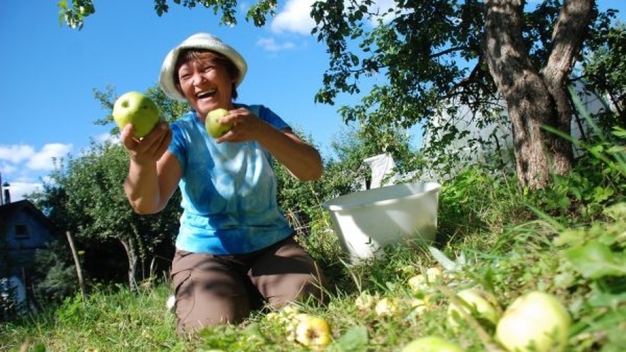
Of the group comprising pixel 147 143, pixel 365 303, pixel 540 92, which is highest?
pixel 540 92

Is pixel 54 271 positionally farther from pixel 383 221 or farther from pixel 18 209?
pixel 383 221

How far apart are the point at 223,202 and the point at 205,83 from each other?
616 millimetres

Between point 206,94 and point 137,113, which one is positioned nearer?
point 137,113

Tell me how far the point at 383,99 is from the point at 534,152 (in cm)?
264

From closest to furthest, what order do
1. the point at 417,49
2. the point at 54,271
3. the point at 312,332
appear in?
the point at 312,332 < the point at 417,49 < the point at 54,271

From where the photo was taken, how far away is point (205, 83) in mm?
2492

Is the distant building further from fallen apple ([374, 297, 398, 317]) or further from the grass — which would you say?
fallen apple ([374, 297, 398, 317])

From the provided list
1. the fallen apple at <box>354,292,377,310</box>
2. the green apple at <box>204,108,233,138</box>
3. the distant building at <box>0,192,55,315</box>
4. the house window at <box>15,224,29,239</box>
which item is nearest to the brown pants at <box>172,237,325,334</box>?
the fallen apple at <box>354,292,377,310</box>

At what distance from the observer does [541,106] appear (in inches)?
124

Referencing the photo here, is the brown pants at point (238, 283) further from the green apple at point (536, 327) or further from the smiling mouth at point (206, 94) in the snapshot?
the green apple at point (536, 327)

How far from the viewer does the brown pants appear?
2.30m

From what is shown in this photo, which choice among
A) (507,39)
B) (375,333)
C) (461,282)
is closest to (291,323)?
(375,333)

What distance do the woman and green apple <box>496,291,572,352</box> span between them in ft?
4.74

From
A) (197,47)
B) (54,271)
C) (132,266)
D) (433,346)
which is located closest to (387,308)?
(433,346)
